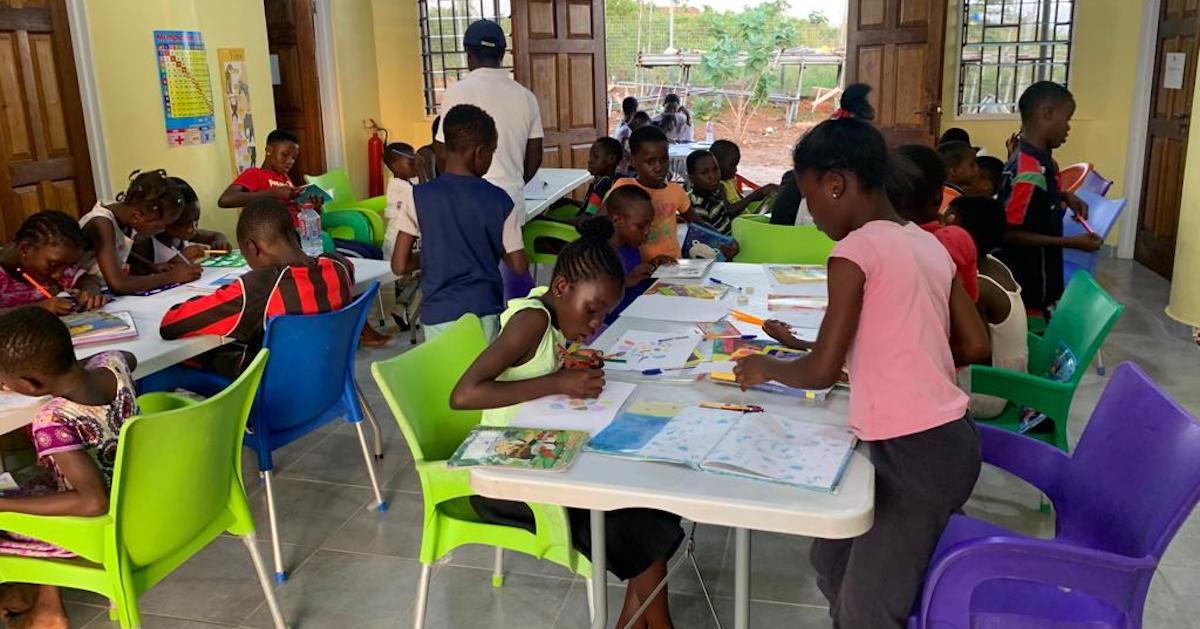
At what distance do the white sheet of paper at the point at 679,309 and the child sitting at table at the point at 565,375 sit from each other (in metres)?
0.54

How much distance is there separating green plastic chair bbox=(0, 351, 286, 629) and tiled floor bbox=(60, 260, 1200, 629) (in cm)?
56

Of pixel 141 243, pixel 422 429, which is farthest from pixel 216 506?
pixel 141 243

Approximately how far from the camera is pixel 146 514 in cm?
194

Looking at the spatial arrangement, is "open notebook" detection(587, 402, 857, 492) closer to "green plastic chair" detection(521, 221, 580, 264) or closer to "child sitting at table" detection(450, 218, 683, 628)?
"child sitting at table" detection(450, 218, 683, 628)

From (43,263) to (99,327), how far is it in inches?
16.5

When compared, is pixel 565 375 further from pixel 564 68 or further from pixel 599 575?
pixel 564 68

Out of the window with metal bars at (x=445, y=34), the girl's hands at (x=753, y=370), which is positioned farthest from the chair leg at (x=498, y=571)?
the window with metal bars at (x=445, y=34)

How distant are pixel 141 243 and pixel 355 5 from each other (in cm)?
440

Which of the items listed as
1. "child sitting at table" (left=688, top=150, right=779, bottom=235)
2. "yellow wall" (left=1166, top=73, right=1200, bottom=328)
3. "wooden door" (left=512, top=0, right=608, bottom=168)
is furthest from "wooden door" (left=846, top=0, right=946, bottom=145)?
"child sitting at table" (left=688, top=150, right=779, bottom=235)

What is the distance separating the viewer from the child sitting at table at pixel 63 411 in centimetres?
194

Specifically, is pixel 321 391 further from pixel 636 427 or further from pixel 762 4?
pixel 762 4

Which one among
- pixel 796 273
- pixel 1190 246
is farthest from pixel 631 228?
pixel 1190 246

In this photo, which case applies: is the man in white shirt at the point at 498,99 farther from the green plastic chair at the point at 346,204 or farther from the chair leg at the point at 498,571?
the chair leg at the point at 498,571

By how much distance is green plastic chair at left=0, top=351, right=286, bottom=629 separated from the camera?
1.86 m
